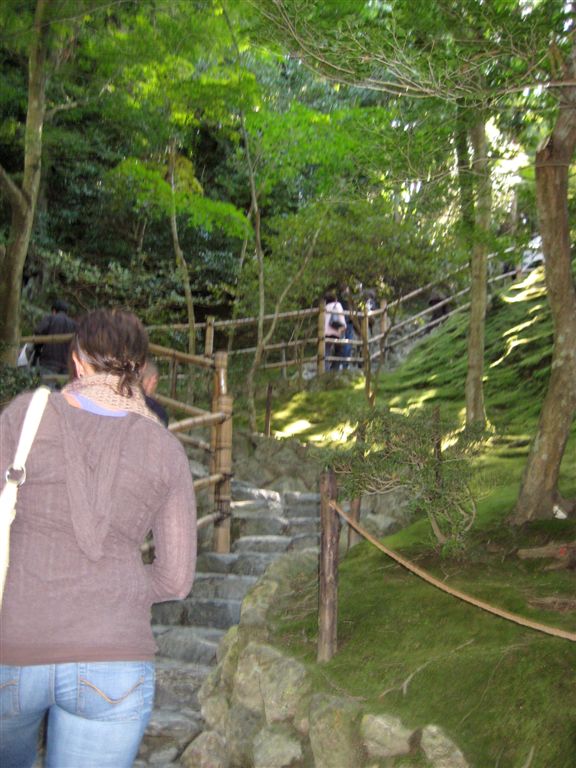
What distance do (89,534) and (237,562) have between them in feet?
18.8

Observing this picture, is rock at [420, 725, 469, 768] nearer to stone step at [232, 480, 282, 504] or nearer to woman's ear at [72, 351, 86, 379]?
woman's ear at [72, 351, 86, 379]

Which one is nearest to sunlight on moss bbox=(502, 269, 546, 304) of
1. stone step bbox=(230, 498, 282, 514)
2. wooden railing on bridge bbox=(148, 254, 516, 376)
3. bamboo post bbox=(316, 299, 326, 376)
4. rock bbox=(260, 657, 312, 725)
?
wooden railing on bridge bbox=(148, 254, 516, 376)

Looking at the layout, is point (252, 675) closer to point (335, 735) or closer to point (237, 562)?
point (335, 735)

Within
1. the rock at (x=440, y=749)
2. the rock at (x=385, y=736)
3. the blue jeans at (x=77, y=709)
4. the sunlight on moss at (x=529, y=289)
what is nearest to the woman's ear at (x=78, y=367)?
the blue jeans at (x=77, y=709)

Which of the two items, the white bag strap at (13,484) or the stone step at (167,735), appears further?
the stone step at (167,735)

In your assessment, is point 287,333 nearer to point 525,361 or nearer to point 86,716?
point 525,361

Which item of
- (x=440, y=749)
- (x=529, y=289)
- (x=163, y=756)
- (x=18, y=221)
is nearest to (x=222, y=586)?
(x=163, y=756)

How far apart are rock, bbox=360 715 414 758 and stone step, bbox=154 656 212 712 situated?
77.2 inches

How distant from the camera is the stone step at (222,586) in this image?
21.7ft

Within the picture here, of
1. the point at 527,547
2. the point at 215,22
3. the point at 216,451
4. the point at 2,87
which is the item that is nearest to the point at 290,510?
the point at 216,451

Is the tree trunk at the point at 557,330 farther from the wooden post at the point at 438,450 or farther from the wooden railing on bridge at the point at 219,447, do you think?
the wooden railing on bridge at the point at 219,447

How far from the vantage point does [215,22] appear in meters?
10.5

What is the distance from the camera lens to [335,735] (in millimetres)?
3645

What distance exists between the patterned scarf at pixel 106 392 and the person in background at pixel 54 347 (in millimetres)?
7545
